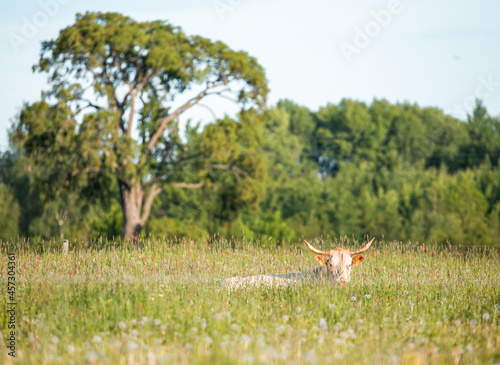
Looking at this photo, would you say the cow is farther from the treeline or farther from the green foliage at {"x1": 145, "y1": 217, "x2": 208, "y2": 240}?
the green foliage at {"x1": 145, "y1": 217, "x2": 208, "y2": 240}

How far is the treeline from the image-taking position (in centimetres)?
3186

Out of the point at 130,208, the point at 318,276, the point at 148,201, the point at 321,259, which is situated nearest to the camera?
the point at 318,276

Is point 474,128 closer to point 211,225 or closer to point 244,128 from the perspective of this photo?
point 211,225

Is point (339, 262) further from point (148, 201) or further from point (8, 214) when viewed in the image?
point (8, 214)

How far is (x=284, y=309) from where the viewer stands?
765 cm

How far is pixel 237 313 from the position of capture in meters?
7.39

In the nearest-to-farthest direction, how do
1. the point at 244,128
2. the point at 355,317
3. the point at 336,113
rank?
1. the point at 355,317
2. the point at 244,128
3. the point at 336,113

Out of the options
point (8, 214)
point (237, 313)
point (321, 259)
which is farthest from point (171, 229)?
point (237, 313)

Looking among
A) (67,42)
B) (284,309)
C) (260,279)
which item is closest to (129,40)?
(67,42)

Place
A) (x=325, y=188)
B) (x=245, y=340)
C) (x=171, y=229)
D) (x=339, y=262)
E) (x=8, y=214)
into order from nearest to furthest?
(x=245, y=340), (x=339, y=262), (x=171, y=229), (x=8, y=214), (x=325, y=188)

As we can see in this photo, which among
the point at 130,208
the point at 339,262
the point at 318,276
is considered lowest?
the point at 318,276

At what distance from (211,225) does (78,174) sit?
60.3 feet

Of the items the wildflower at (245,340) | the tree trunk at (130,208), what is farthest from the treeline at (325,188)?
the wildflower at (245,340)

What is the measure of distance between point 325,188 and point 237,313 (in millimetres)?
50506
